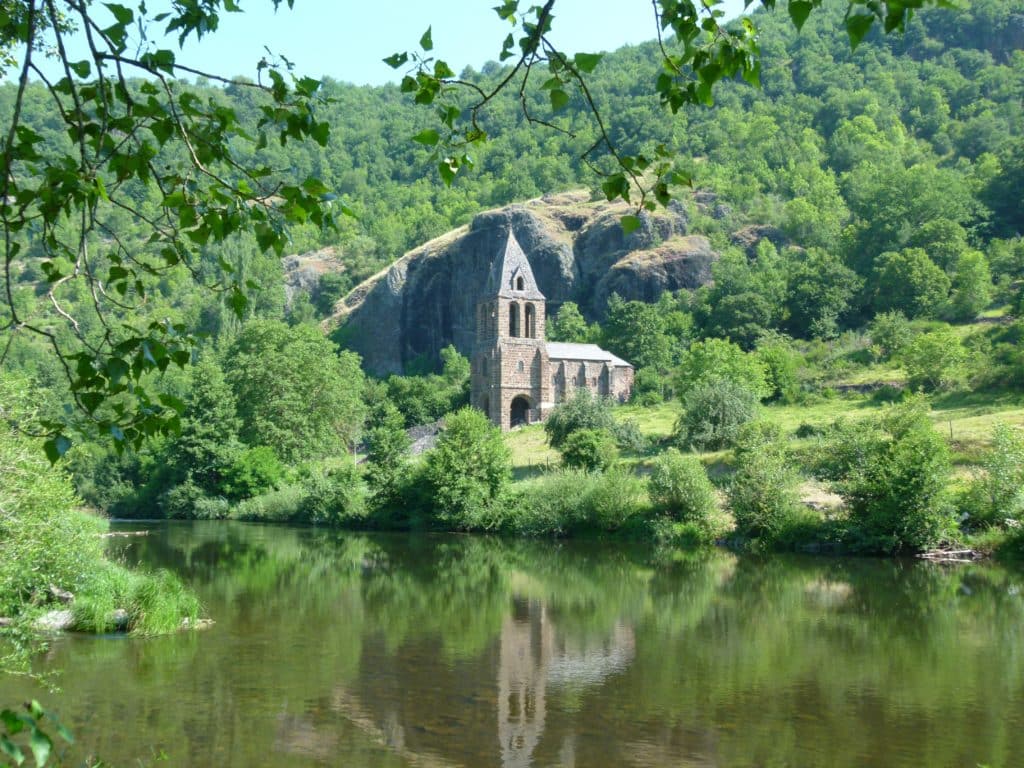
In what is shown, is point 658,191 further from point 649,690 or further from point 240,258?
point 240,258

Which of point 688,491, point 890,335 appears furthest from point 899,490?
Result: point 890,335

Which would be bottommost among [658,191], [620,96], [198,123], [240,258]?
[658,191]

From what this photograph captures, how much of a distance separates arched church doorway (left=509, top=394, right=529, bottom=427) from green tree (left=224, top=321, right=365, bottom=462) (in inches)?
509

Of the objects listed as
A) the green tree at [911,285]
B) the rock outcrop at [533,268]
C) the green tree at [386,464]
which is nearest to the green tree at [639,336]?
the rock outcrop at [533,268]

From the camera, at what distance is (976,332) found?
2404 inches

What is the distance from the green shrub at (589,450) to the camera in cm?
4491

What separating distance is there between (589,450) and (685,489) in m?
9.72

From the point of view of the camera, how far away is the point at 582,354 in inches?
2950

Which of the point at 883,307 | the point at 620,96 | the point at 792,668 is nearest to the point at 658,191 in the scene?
the point at 792,668

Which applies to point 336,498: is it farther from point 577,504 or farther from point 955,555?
point 955,555

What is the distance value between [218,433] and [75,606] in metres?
36.7

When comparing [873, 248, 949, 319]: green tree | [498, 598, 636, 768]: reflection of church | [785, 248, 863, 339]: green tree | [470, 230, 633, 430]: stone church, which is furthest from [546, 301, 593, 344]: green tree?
[498, 598, 636, 768]: reflection of church

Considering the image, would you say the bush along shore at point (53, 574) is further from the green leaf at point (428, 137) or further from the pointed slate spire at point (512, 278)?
the pointed slate spire at point (512, 278)

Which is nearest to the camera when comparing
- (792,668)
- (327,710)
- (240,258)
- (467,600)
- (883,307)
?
(327,710)
